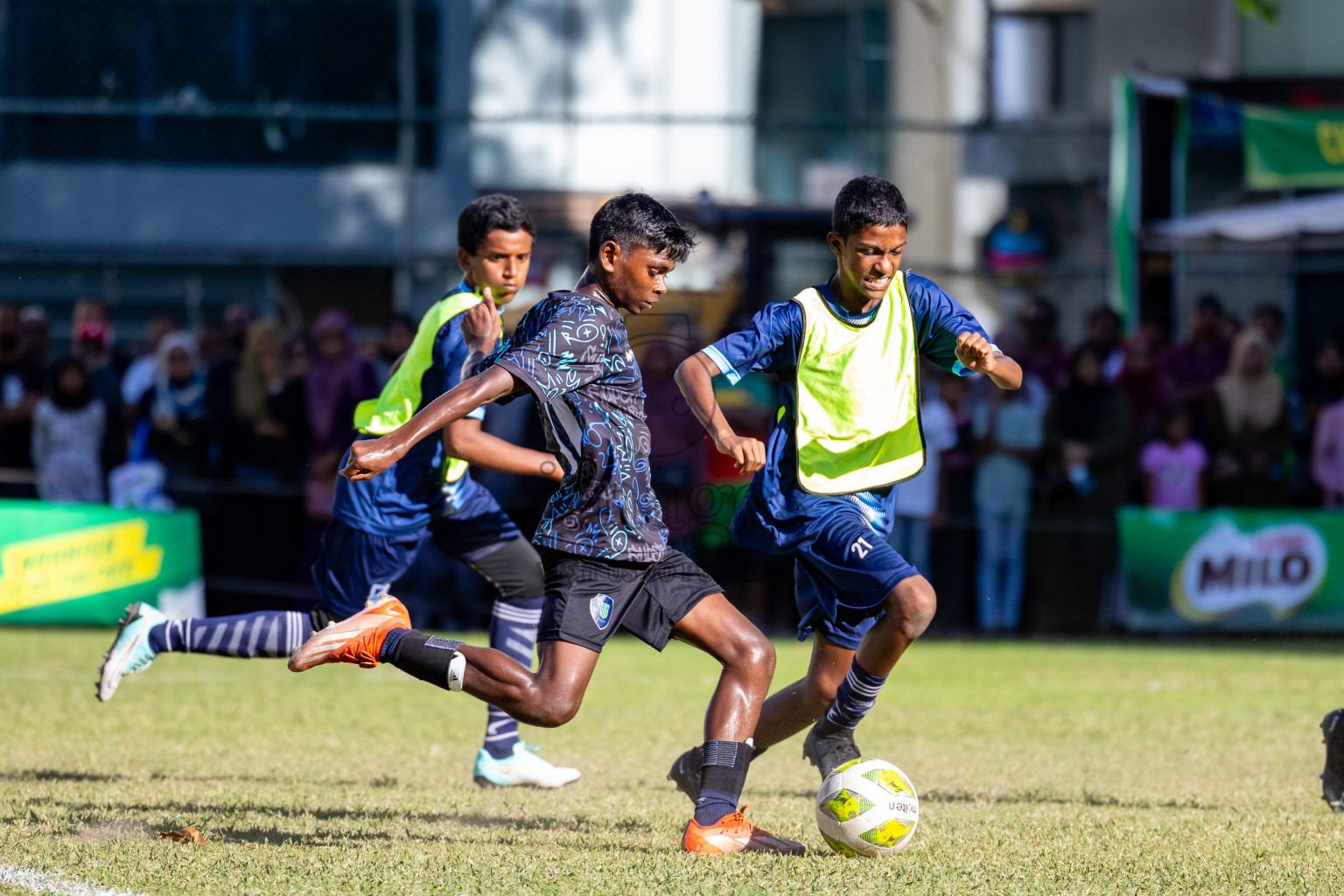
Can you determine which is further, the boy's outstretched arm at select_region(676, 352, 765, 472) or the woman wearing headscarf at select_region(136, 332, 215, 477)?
the woman wearing headscarf at select_region(136, 332, 215, 477)

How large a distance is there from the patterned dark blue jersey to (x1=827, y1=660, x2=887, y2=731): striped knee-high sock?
2.97ft

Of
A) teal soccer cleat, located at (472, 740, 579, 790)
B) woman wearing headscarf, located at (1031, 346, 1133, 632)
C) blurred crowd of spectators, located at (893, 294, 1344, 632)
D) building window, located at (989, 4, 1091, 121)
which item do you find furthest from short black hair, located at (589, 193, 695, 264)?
building window, located at (989, 4, 1091, 121)

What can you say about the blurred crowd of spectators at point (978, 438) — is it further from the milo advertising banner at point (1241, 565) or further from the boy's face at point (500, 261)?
the boy's face at point (500, 261)

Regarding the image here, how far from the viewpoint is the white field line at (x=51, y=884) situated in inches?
166

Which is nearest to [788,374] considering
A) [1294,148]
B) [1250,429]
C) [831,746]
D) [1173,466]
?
[831,746]

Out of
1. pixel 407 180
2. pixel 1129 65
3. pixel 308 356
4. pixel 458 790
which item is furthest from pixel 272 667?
pixel 1129 65

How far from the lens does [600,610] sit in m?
4.77

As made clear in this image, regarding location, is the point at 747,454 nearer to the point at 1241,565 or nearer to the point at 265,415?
the point at 265,415

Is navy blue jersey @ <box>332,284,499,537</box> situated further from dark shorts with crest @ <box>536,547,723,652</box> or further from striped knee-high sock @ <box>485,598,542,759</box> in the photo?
dark shorts with crest @ <box>536,547,723,652</box>

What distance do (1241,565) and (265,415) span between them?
7.11m

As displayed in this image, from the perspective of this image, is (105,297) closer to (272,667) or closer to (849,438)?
(272,667)

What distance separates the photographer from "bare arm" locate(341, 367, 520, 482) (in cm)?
434

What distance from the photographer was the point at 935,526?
1234cm

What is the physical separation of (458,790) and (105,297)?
11.2m
